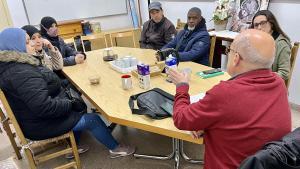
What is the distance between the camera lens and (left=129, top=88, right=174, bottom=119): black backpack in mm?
1387

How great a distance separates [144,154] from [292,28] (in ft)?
7.02

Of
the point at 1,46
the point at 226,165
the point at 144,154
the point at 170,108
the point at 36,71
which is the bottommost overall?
the point at 144,154

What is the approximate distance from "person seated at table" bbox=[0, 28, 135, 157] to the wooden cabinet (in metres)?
3.24

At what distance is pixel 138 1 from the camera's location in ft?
18.1

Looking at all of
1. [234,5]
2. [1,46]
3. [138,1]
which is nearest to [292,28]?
[234,5]

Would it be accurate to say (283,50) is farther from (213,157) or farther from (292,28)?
(213,157)

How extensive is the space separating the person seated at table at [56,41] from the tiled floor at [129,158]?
82cm

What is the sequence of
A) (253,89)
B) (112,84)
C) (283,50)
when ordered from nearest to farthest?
1. (253,89)
2. (112,84)
3. (283,50)

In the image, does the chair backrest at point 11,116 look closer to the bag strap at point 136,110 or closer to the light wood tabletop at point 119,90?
the light wood tabletop at point 119,90

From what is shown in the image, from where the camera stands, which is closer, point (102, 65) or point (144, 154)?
point (144, 154)

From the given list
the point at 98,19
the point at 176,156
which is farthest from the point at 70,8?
the point at 176,156

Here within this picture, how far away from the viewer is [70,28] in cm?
498

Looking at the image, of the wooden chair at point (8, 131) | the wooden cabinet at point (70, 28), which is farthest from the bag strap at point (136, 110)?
the wooden cabinet at point (70, 28)

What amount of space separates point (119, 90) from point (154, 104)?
45cm
